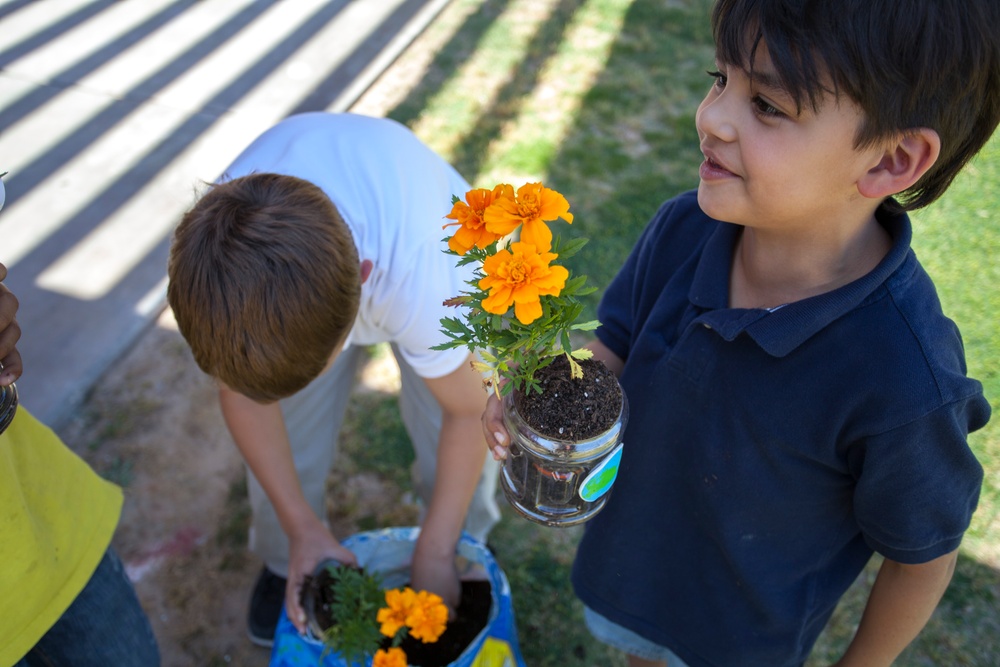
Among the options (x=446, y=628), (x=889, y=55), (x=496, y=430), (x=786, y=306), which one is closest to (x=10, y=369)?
(x=496, y=430)

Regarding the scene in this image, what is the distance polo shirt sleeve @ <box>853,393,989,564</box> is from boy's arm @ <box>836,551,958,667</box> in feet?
0.19

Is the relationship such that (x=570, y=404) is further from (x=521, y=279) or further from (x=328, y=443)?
(x=328, y=443)

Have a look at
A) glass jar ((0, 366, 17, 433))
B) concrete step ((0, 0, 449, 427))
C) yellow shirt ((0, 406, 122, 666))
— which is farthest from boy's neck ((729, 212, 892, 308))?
concrete step ((0, 0, 449, 427))

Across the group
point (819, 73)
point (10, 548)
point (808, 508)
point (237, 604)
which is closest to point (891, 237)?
point (819, 73)

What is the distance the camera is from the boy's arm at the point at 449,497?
166 cm

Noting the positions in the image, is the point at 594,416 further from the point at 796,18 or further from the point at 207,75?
the point at 207,75

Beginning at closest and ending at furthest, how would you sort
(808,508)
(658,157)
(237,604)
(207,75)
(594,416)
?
(594,416), (808,508), (237,604), (658,157), (207,75)

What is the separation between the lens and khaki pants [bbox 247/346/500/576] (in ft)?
6.37

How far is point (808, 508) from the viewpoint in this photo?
4.01 feet

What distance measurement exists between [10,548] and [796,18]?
1.46 metres

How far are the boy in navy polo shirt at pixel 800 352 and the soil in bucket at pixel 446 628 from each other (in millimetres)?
388

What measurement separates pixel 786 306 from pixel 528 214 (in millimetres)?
487

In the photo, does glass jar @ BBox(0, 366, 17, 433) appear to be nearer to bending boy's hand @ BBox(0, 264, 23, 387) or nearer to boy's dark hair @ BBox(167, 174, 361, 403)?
bending boy's hand @ BBox(0, 264, 23, 387)

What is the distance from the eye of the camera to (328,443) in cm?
213
